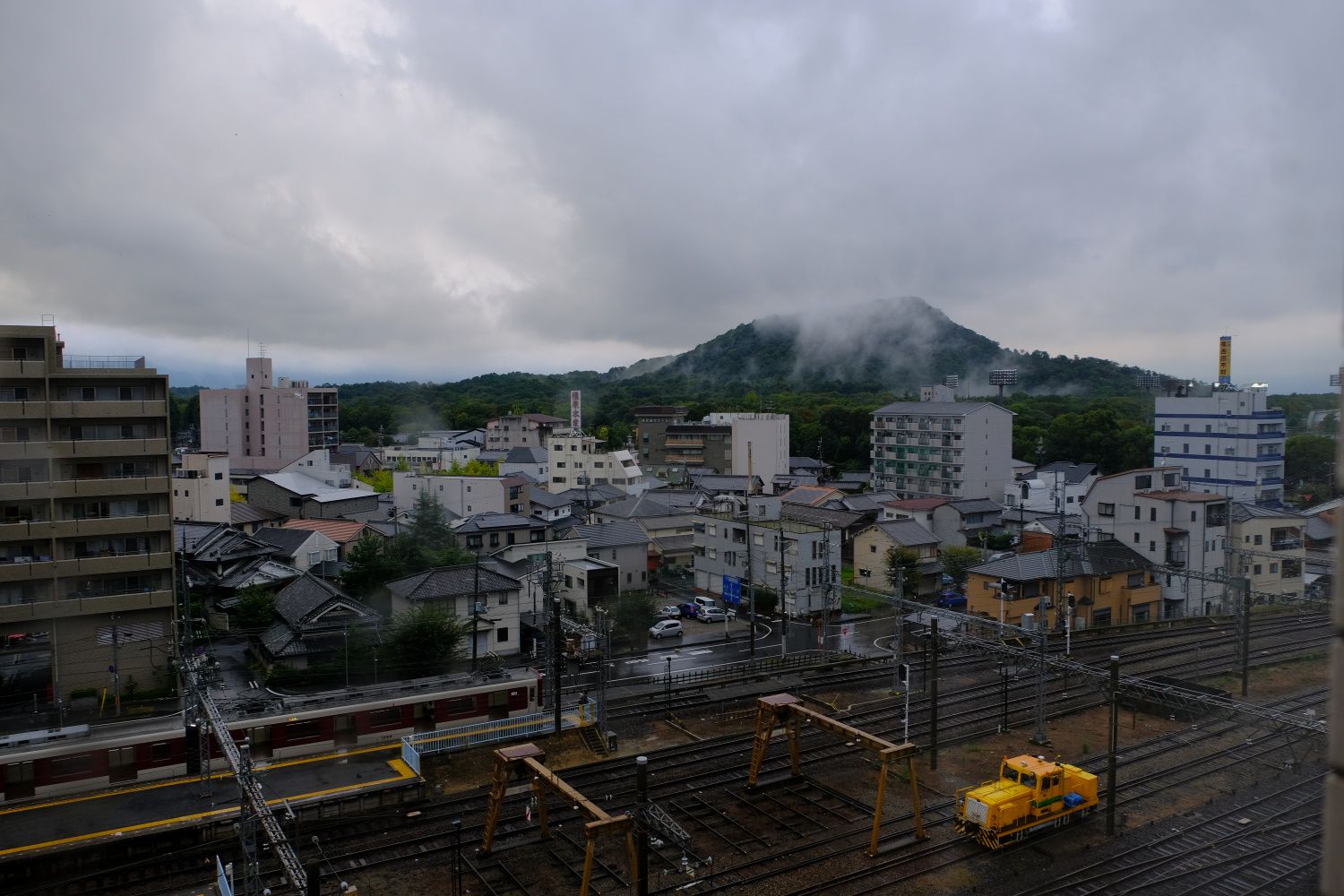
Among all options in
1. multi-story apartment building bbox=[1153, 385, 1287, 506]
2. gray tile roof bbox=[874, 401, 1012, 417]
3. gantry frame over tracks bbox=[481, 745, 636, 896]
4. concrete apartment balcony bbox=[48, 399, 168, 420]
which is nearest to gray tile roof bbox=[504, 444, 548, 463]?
gray tile roof bbox=[874, 401, 1012, 417]

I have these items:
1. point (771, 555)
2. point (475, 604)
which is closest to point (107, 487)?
point (475, 604)

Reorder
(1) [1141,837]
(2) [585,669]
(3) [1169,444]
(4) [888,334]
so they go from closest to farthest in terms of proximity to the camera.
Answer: (1) [1141,837]
(2) [585,669]
(3) [1169,444]
(4) [888,334]

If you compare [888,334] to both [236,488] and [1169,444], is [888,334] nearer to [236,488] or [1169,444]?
[1169,444]

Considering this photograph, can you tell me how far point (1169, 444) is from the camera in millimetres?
28328

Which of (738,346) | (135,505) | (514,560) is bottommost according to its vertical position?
(514,560)

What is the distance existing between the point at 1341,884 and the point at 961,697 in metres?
12.8

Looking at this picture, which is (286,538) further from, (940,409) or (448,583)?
(940,409)

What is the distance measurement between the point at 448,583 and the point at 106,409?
5771mm

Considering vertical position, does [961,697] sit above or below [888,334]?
below

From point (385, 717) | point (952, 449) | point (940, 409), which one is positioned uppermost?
point (940, 409)

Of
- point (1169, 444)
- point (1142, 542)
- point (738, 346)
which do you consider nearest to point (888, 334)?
point (738, 346)

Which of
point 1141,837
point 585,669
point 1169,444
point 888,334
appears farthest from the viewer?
point 888,334

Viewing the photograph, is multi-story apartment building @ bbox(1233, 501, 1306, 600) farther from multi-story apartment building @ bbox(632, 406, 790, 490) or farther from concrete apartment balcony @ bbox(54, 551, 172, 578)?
concrete apartment balcony @ bbox(54, 551, 172, 578)

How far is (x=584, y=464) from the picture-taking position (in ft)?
105
